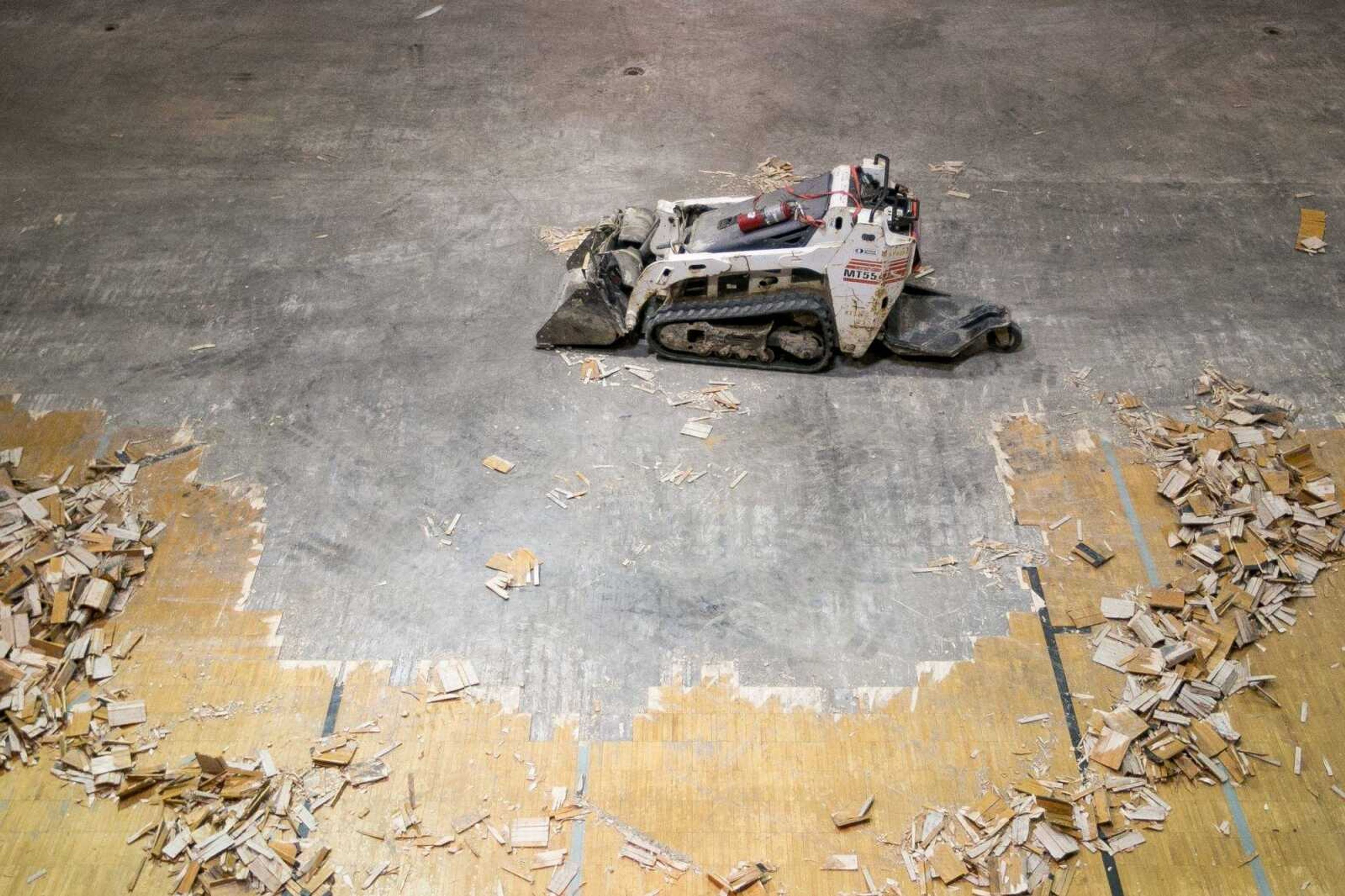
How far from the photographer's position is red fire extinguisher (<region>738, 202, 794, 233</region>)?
285 inches

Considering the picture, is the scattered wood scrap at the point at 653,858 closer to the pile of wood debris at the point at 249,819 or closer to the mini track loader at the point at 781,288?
the pile of wood debris at the point at 249,819

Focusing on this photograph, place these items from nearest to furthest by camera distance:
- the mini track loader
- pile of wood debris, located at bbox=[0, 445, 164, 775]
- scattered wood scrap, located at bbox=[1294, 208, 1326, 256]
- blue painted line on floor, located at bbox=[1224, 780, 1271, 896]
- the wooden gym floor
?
blue painted line on floor, located at bbox=[1224, 780, 1271, 896] → the wooden gym floor → pile of wood debris, located at bbox=[0, 445, 164, 775] → the mini track loader → scattered wood scrap, located at bbox=[1294, 208, 1326, 256]

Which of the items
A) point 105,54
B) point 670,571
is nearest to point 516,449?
point 670,571

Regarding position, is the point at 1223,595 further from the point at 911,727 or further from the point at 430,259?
the point at 430,259

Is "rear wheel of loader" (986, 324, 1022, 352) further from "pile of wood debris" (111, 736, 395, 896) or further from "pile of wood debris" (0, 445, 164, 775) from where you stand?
"pile of wood debris" (0, 445, 164, 775)

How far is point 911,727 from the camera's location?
568cm

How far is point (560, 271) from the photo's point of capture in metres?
8.43

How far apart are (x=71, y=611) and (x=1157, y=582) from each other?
653 centimetres

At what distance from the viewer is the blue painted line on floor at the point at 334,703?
225 inches

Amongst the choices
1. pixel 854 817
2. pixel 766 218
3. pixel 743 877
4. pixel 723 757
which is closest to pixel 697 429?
pixel 766 218

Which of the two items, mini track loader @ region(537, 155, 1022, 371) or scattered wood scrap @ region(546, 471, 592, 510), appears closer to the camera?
scattered wood scrap @ region(546, 471, 592, 510)

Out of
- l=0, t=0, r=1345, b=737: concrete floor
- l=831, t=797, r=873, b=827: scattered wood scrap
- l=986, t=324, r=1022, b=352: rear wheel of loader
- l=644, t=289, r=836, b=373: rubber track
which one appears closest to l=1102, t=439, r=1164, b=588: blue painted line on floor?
l=0, t=0, r=1345, b=737: concrete floor

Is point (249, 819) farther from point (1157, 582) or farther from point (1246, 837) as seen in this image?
point (1157, 582)

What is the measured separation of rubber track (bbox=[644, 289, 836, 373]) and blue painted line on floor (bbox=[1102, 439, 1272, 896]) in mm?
2039
